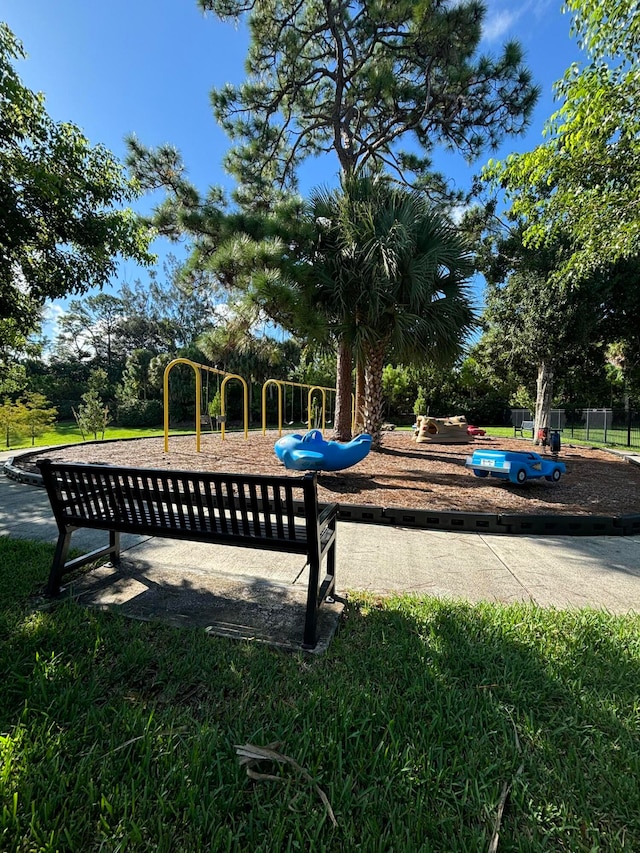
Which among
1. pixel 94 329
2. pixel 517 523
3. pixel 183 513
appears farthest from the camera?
pixel 94 329

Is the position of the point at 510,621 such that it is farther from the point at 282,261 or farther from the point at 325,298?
the point at 325,298

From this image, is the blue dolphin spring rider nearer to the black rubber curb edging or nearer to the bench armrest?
the black rubber curb edging

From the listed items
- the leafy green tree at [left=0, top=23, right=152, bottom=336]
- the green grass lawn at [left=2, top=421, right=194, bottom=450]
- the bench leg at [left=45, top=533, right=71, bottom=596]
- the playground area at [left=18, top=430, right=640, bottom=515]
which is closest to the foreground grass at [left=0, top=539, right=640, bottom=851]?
the bench leg at [left=45, top=533, right=71, bottom=596]

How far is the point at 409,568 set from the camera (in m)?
3.07

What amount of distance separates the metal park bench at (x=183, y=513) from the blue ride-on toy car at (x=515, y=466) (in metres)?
3.90

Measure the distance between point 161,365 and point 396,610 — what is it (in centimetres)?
2721

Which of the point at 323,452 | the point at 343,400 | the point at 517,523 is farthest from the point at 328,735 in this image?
the point at 343,400

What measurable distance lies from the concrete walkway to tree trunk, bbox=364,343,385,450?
4.50m

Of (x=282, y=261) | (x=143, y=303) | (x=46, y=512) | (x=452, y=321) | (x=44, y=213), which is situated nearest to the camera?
(x=46, y=512)

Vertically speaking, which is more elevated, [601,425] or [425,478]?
[601,425]

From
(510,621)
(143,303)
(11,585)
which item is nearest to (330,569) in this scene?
(510,621)

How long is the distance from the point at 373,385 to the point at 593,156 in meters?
4.95

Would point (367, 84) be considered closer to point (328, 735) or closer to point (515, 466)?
point (515, 466)

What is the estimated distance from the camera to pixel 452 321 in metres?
7.84
